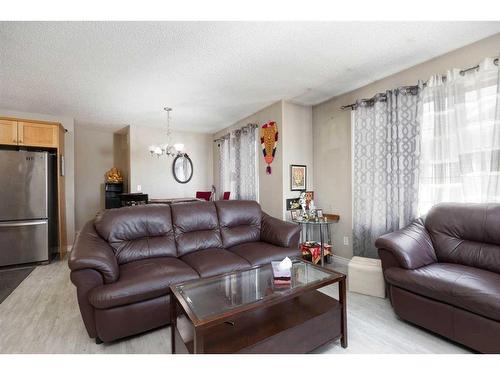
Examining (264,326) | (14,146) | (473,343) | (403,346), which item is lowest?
(403,346)

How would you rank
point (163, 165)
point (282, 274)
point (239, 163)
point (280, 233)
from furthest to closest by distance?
point (163, 165), point (239, 163), point (280, 233), point (282, 274)

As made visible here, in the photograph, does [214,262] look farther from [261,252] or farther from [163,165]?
[163,165]

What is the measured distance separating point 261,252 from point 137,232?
51.9 inches

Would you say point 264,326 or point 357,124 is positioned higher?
point 357,124

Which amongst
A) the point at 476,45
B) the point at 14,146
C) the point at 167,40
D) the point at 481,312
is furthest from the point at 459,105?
the point at 14,146

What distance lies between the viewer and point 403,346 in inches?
66.9

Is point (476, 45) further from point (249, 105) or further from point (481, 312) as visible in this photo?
point (249, 105)

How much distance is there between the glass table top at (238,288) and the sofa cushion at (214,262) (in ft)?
0.87

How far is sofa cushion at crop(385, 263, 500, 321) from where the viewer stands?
1.50m

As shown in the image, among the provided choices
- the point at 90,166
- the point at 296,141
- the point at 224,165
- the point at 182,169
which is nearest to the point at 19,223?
the point at 90,166

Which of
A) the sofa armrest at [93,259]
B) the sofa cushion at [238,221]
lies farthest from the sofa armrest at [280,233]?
the sofa armrest at [93,259]

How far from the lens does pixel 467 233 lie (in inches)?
82.8

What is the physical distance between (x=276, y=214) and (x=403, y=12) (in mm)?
2907

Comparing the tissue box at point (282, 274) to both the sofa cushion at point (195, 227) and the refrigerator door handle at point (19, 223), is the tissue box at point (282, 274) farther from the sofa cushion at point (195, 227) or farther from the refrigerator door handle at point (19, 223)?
the refrigerator door handle at point (19, 223)
